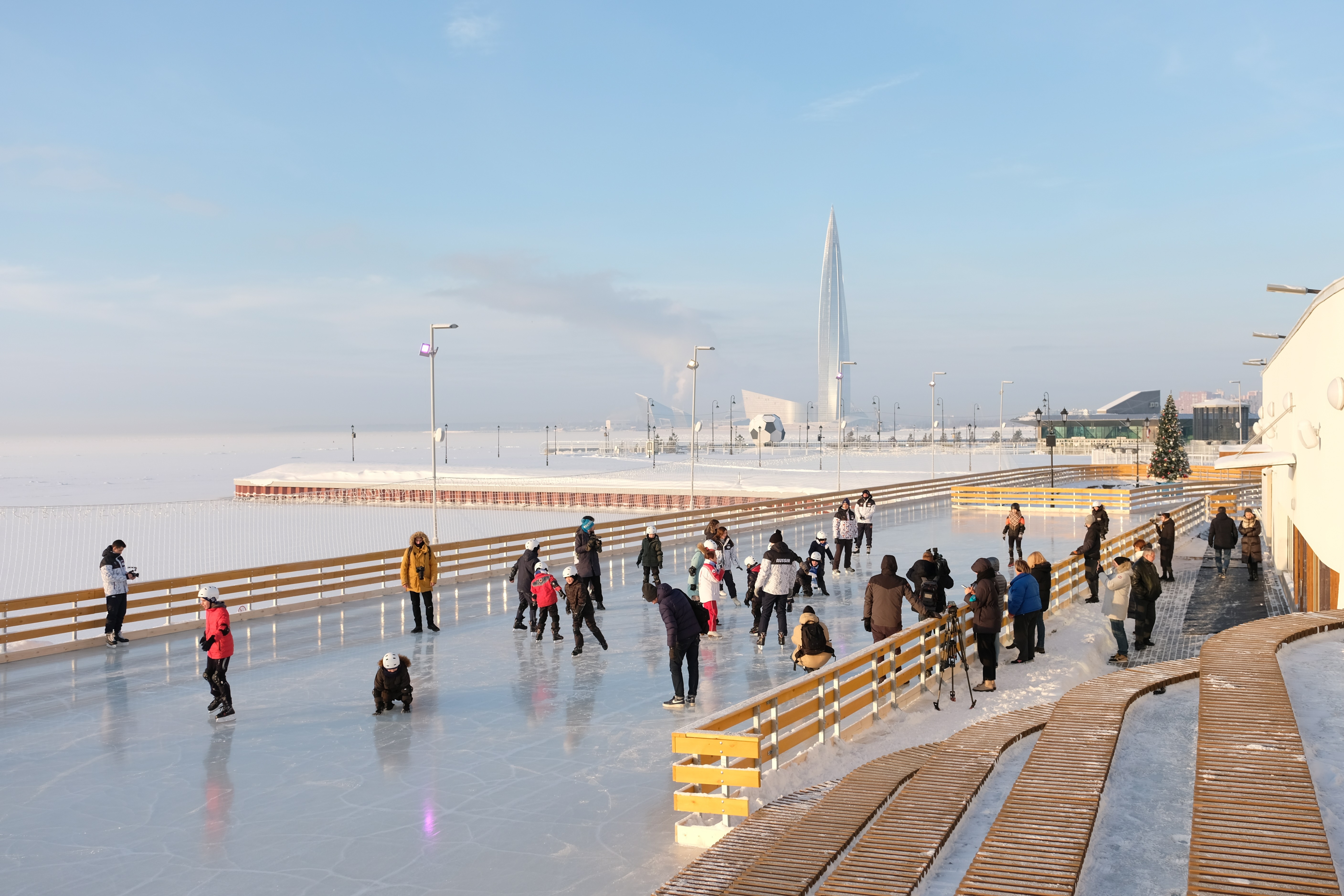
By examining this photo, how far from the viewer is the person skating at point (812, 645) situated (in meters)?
10.6

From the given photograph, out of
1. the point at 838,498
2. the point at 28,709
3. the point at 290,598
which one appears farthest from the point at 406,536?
the point at 28,709

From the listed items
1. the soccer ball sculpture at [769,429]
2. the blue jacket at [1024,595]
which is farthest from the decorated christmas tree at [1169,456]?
the soccer ball sculpture at [769,429]

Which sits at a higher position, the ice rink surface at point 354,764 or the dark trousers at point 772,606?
the dark trousers at point 772,606

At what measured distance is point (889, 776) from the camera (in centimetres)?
714

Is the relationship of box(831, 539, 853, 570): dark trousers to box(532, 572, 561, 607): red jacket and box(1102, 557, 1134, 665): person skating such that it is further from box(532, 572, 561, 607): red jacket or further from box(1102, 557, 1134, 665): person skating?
Result: box(532, 572, 561, 607): red jacket

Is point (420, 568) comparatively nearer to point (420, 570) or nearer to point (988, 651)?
point (420, 570)

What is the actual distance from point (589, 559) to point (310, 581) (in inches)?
274

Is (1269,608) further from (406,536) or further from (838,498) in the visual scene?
(406,536)

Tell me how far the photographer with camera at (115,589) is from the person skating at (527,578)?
5577mm

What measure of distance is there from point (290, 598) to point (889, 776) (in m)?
18.9

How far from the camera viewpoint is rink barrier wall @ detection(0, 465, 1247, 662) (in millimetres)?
14422

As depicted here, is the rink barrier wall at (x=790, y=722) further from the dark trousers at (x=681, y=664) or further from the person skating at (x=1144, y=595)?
the person skating at (x=1144, y=595)

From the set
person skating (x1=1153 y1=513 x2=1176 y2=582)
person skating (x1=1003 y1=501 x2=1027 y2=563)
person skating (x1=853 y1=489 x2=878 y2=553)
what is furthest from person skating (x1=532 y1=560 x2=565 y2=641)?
person skating (x1=1153 y1=513 x2=1176 y2=582)

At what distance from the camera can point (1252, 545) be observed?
2334 cm
